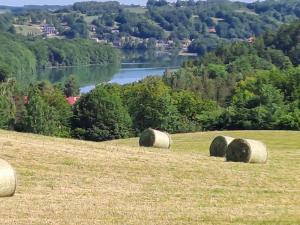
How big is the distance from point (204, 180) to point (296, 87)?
66280 mm

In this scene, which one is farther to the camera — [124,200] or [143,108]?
[143,108]

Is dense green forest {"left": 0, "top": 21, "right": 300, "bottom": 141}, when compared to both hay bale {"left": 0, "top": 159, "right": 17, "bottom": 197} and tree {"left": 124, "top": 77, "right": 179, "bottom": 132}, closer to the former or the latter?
tree {"left": 124, "top": 77, "right": 179, "bottom": 132}

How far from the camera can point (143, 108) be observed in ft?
270

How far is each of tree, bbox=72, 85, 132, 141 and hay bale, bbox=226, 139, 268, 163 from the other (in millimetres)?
48860

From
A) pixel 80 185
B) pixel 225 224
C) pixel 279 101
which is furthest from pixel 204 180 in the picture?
pixel 279 101

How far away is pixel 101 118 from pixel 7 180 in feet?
197

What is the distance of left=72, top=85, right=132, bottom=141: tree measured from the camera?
250ft

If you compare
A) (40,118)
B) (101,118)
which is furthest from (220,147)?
(40,118)

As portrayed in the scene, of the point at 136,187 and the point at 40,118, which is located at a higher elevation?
the point at 136,187

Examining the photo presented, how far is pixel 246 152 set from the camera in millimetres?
26375

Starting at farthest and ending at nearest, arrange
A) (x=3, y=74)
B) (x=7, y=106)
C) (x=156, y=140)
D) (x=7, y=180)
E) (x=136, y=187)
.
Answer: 1. (x=3, y=74)
2. (x=7, y=106)
3. (x=156, y=140)
4. (x=136, y=187)
5. (x=7, y=180)

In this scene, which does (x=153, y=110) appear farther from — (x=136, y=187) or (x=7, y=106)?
(x=136, y=187)

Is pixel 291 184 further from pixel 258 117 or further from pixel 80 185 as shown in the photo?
pixel 258 117

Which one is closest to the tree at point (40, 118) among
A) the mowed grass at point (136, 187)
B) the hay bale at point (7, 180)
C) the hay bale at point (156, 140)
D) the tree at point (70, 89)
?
the hay bale at point (156, 140)
